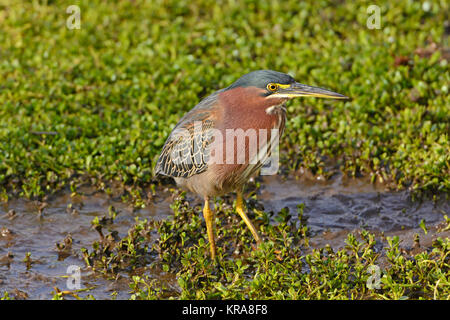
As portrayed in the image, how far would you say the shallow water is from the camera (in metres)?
5.66

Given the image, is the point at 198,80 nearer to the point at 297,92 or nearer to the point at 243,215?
the point at 243,215

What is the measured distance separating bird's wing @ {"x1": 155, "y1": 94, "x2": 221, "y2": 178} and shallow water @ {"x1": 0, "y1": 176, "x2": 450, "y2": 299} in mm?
749

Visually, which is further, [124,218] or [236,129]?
[124,218]

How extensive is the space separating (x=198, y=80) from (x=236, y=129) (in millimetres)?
2927

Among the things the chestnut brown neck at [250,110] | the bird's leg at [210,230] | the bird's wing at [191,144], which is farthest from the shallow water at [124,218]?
the chestnut brown neck at [250,110]

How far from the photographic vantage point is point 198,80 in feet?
26.9

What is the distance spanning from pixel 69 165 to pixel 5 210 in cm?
80

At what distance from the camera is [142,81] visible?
825 cm

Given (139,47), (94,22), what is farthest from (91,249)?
(94,22)

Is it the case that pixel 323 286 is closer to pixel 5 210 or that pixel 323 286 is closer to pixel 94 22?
pixel 5 210
